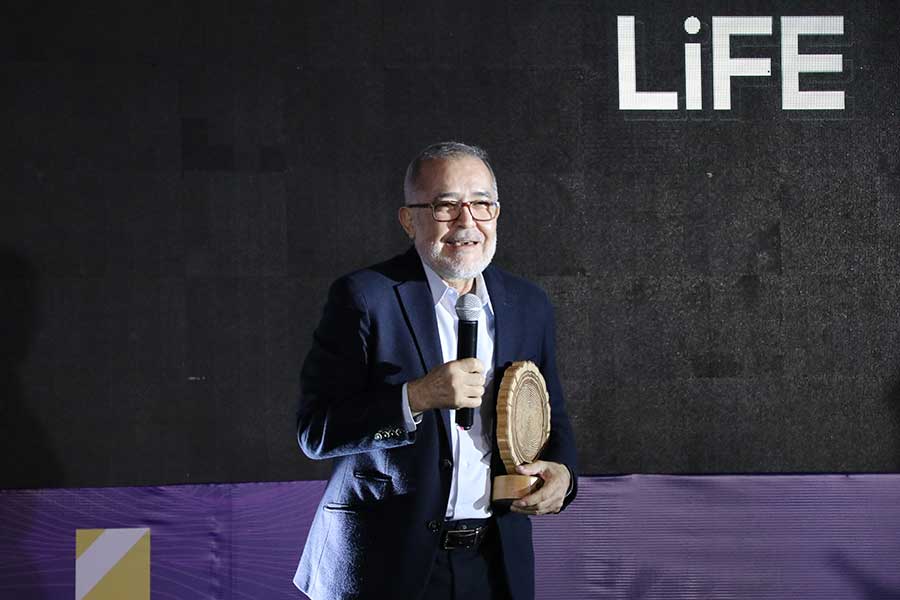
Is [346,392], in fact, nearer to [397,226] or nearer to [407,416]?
[407,416]

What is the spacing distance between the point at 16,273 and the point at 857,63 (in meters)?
3.28

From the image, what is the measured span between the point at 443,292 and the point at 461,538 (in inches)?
22.2

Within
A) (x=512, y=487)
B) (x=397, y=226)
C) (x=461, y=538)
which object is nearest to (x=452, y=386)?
(x=512, y=487)

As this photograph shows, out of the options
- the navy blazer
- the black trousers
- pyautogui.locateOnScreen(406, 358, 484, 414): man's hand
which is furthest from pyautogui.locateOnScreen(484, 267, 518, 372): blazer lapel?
the black trousers

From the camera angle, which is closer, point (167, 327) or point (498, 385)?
point (498, 385)

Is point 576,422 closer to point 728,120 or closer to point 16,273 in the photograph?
point 728,120

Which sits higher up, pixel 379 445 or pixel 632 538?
pixel 379 445

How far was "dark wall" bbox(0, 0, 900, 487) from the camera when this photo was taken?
12.8ft

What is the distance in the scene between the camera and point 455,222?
8.03 feet

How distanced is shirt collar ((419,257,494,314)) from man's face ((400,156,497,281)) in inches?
1.5

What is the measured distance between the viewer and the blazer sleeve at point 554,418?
2541mm

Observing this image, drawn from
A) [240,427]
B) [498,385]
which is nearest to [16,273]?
[240,427]

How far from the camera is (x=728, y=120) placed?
415 centimetres

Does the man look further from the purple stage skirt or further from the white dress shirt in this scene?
the purple stage skirt
